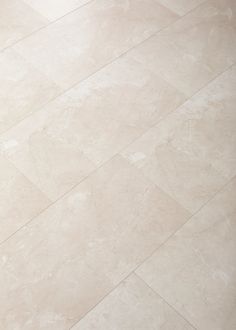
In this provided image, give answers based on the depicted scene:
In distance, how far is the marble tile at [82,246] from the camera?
1.77 meters

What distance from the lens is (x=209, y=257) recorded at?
1925 millimetres

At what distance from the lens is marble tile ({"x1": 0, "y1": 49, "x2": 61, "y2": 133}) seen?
7.43 feet

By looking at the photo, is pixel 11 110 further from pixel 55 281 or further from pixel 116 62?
pixel 55 281

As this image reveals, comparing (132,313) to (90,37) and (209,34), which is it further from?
(209,34)

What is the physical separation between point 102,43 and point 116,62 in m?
0.15

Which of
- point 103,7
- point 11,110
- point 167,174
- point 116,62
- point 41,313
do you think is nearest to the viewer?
point 41,313

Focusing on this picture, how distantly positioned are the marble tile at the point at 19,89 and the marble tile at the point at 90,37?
2.0 inches

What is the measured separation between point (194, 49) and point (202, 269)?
120 centimetres

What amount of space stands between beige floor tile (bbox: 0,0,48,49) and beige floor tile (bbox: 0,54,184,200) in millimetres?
446

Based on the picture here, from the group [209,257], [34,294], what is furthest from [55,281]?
[209,257]

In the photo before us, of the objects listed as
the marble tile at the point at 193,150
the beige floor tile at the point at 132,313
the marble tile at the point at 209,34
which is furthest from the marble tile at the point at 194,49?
the beige floor tile at the point at 132,313

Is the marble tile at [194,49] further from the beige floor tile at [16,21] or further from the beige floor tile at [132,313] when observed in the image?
the beige floor tile at [132,313]

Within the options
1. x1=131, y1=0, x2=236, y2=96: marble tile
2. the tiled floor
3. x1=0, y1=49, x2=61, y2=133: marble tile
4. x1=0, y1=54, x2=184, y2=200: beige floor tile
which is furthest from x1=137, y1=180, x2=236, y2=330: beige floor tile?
x1=0, y1=49, x2=61, y2=133: marble tile

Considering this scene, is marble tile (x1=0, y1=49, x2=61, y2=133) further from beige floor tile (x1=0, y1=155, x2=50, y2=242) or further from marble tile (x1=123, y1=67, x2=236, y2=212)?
marble tile (x1=123, y1=67, x2=236, y2=212)
